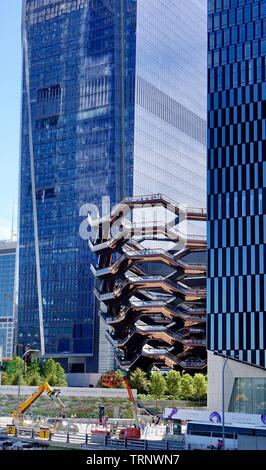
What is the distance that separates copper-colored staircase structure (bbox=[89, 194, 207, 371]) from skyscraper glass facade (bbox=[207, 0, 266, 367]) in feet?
97.8

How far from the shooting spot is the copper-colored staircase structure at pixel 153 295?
135375 millimetres

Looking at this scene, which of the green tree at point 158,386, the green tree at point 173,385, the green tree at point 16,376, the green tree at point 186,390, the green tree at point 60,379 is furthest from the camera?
the green tree at point 60,379

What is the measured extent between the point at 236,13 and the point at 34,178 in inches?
3902

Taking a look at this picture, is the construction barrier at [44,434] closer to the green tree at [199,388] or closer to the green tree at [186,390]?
the green tree at [186,390]

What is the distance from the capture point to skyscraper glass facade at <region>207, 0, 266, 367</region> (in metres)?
100

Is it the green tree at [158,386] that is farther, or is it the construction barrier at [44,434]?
the green tree at [158,386]

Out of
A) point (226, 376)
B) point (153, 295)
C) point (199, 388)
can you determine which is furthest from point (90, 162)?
point (226, 376)

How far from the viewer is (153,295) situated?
13875cm

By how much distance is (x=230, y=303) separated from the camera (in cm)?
10188

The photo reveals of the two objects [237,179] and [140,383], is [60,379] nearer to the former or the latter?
[140,383]

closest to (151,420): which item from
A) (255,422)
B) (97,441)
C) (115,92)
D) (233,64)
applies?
(255,422)

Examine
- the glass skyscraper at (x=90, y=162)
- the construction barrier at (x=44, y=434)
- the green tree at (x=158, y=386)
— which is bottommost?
the construction barrier at (x=44, y=434)

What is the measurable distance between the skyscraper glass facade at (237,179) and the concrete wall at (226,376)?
3.99 ft

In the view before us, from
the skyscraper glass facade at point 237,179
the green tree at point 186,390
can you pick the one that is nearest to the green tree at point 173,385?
the green tree at point 186,390
